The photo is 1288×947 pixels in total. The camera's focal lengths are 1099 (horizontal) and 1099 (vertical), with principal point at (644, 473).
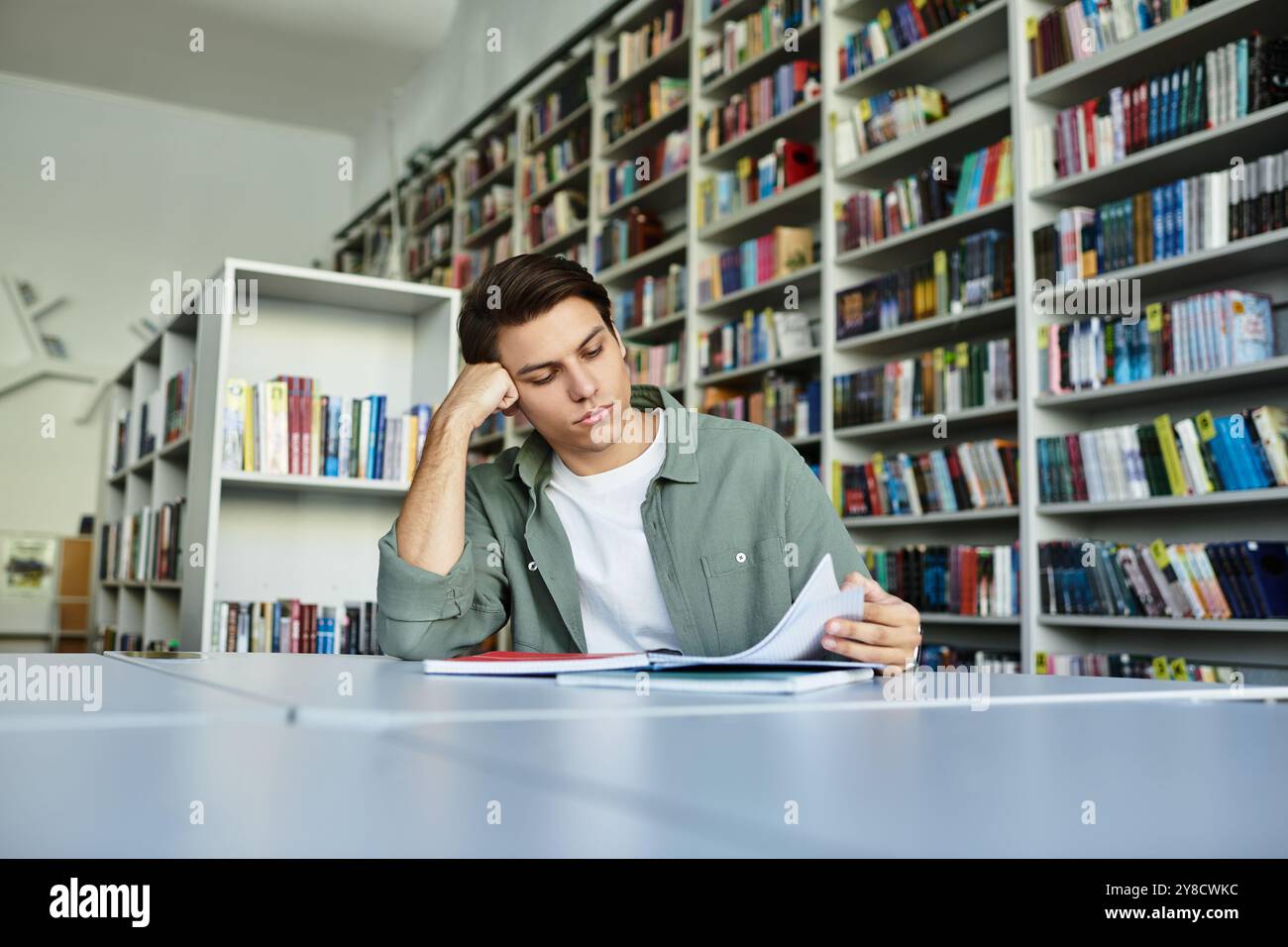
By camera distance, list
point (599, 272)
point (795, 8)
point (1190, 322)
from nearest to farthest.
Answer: point (1190, 322) < point (795, 8) < point (599, 272)

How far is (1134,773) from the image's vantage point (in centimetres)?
56

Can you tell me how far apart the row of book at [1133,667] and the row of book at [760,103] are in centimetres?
216

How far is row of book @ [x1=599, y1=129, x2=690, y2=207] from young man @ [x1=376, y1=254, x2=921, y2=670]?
3219mm

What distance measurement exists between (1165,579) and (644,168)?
3018mm

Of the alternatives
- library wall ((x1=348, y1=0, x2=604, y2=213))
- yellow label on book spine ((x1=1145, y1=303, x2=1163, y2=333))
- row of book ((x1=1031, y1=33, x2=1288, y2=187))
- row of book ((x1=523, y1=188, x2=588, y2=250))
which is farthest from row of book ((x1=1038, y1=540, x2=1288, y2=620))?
→ library wall ((x1=348, y1=0, x2=604, y2=213))

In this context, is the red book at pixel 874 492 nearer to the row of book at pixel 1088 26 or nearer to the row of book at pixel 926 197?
the row of book at pixel 926 197

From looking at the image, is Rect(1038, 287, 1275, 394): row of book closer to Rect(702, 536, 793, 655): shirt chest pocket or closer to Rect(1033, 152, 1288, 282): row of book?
Rect(1033, 152, 1288, 282): row of book

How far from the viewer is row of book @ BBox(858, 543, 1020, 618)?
3.16 metres

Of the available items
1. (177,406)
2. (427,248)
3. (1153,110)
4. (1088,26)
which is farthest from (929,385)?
(427,248)

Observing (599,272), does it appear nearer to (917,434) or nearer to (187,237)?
(917,434)

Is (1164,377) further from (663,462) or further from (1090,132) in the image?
(663,462)

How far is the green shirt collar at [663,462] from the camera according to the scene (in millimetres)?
1566
